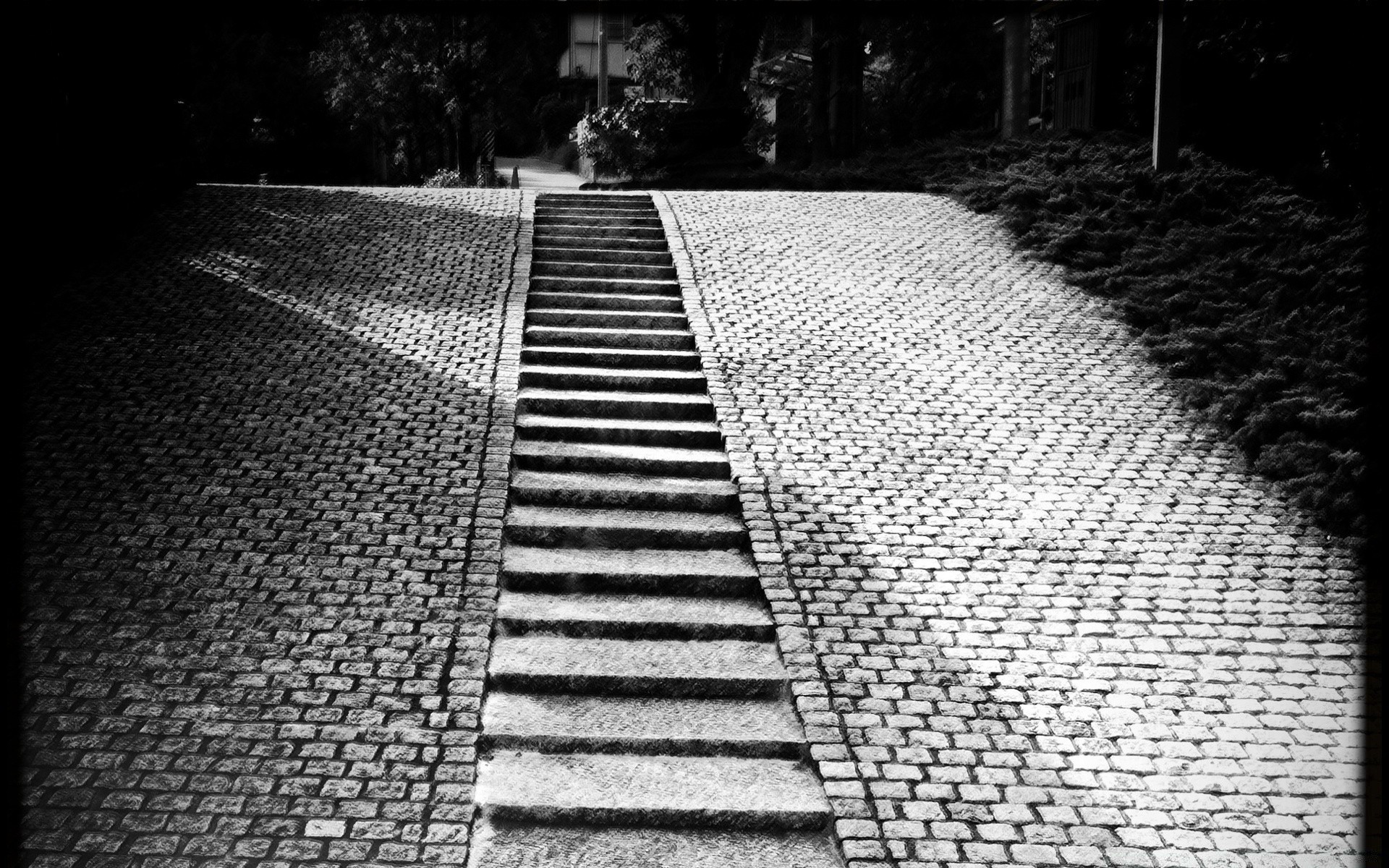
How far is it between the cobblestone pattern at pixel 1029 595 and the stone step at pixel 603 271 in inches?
44.5

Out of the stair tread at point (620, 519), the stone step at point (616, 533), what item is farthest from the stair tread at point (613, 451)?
the stone step at point (616, 533)

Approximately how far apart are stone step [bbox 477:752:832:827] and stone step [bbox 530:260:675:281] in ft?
24.1

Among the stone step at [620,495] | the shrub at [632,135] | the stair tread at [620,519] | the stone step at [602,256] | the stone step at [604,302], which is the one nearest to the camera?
the stair tread at [620,519]

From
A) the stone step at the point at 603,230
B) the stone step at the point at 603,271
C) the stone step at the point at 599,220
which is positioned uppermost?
the stone step at the point at 599,220

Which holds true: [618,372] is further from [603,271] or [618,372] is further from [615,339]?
[603,271]

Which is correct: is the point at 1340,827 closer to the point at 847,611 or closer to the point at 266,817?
the point at 847,611

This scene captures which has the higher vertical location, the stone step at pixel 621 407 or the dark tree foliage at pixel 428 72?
the dark tree foliage at pixel 428 72

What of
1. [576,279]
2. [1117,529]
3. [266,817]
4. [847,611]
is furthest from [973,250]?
[266,817]

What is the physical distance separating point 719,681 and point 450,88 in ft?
76.7

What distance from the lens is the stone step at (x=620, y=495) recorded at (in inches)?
307

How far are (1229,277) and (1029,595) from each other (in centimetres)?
550

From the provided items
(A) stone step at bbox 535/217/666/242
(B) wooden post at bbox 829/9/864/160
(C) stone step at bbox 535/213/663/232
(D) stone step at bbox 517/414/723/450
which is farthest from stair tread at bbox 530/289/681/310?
(B) wooden post at bbox 829/9/864/160

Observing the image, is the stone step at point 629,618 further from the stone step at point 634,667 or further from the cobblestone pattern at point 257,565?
the cobblestone pattern at point 257,565

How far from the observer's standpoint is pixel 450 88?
87.4 ft
